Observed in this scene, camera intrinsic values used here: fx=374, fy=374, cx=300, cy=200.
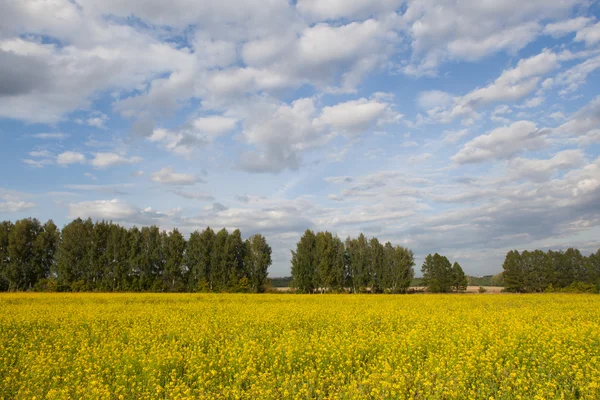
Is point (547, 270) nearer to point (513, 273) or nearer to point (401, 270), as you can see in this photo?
point (513, 273)

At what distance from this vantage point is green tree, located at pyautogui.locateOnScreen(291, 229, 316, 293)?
241ft

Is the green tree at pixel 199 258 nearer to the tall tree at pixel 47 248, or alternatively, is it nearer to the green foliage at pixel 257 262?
the green foliage at pixel 257 262

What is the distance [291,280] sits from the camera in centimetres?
7462

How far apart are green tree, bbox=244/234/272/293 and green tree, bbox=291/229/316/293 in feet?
18.6

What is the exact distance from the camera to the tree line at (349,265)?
242 feet

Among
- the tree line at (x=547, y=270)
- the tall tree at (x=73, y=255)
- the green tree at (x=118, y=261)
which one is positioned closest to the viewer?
the tall tree at (x=73, y=255)

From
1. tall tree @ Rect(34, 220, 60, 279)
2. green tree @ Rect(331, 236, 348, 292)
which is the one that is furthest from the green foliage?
tall tree @ Rect(34, 220, 60, 279)

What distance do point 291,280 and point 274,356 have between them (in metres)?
65.3

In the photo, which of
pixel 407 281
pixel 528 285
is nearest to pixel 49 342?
pixel 407 281

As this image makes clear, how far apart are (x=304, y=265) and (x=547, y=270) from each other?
53.9 metres

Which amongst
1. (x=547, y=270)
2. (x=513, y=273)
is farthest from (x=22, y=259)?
(x=547, y=270)

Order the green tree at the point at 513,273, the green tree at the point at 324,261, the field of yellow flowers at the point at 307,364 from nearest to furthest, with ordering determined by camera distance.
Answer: the field of yellow flowers at the point at 307,364
the green tree at the point at 324,261
the green tree at the point at 513,273

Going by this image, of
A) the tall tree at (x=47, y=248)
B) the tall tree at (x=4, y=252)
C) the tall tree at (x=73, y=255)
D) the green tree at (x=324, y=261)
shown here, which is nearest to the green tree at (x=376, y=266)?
the green tree at (x=324, y=261)

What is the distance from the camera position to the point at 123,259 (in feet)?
213
